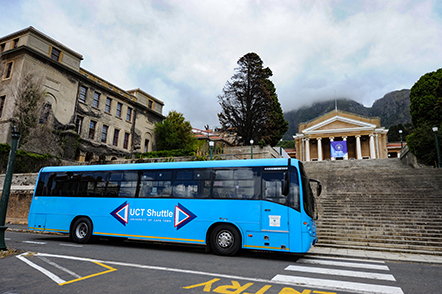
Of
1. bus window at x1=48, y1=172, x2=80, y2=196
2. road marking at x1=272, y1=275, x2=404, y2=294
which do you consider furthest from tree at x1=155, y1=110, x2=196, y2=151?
road marking at x1=272, y1=275, x2=404, y2=294

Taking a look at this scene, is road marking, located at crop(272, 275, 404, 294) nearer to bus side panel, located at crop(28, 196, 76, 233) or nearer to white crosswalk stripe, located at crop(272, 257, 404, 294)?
white crosswalk stripe, located at crop(272, 257, 404, 294)

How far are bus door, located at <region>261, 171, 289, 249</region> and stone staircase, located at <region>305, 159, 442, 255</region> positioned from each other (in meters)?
4.07

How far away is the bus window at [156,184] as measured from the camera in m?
9.73

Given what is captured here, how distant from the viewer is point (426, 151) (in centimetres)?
2134

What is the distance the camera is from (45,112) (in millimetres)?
27344

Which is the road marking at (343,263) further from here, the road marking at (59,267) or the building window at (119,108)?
the building window at (119,108)

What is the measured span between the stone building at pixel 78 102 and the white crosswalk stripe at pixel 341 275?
27.7 m

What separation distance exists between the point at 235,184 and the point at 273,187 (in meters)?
1.20

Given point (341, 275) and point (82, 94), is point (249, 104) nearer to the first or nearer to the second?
point (82, 94)

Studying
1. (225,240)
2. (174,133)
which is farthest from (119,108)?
(225,240)

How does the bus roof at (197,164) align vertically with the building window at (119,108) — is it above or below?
below

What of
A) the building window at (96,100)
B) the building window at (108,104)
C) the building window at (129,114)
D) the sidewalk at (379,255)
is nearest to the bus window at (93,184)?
the sidewalk at (379,255)

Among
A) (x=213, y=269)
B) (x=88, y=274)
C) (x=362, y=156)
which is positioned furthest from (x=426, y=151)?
(x=362, y=156)

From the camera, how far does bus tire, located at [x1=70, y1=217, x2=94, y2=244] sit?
10531mm
